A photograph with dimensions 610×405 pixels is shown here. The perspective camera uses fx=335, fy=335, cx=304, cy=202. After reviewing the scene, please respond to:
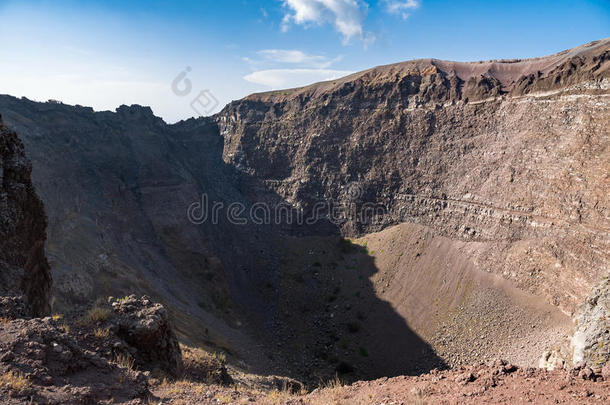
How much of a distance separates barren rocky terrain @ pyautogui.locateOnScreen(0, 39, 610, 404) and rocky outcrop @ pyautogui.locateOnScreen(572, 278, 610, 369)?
0.09m

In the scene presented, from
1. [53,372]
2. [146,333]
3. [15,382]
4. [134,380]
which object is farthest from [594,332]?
[15,382]

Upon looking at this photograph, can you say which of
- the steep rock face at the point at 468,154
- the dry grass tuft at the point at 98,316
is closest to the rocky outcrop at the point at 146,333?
the dry grass tuft at the point at 98,316

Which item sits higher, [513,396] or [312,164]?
[312,164]

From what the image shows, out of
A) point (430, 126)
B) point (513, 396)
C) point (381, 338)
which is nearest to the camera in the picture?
point (513, 396)

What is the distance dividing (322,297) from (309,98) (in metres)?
27.9

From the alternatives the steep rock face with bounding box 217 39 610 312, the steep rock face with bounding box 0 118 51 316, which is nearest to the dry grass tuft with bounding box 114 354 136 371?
the steep rock face with bounding box 0 118 51 316

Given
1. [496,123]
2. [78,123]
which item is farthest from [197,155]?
[496,123]

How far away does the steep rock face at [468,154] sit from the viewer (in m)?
23.9

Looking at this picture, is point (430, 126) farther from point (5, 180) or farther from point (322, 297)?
point (5, 180)

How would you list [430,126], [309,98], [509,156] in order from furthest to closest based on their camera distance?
[309,98] → [430,126] → [509,156]

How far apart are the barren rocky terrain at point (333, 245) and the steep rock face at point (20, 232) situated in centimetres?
7

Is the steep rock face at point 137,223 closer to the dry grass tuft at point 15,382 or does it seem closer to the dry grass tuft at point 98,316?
the dry grass tuft at point 98,316

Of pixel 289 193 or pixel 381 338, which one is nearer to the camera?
pixel 381 338

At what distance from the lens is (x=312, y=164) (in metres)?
44.0
